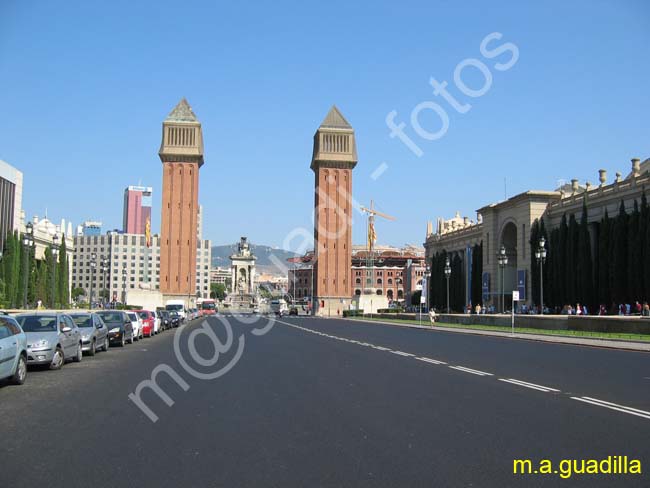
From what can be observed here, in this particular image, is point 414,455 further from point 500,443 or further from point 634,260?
point 634,260

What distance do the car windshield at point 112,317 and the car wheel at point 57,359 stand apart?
33.7 feet

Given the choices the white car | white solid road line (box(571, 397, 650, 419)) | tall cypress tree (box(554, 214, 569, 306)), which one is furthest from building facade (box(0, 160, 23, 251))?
white solid road line (box(571, 397, 650, 419))

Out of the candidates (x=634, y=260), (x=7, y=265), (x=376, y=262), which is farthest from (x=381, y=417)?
(x=376, y=262)

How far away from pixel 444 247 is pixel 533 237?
41.4 m

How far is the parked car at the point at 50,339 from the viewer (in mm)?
17250

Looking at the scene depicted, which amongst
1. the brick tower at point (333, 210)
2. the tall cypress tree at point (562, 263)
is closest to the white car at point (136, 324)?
the tall cypress tree at point (562, 263)

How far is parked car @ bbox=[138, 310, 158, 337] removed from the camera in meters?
37.1

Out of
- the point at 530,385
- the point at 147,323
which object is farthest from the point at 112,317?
the point at 530,385

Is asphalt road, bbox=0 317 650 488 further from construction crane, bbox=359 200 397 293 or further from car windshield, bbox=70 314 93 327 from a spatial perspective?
construction crane, bbox=359 200 397 293

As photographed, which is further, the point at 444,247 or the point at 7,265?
the point at 444,247

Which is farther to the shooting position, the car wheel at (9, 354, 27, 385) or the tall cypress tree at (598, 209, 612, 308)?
the tall cypress tree at (598, 209, 612, 308)

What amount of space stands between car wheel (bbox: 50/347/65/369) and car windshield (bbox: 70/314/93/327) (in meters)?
5.39

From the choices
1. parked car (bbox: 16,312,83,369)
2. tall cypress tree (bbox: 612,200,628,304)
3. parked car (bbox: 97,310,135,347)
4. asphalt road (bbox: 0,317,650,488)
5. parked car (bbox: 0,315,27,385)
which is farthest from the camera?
tall cypress tree (bbox: 612,200,628,304)

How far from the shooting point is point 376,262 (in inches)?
7805
